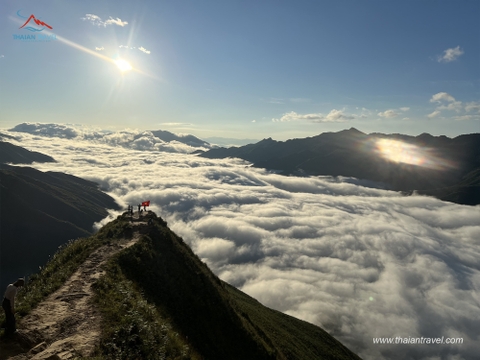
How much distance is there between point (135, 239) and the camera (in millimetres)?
40562

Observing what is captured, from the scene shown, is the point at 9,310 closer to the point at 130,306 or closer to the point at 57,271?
the point at 130,306

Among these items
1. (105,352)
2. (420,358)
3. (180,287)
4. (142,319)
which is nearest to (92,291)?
(142,319)

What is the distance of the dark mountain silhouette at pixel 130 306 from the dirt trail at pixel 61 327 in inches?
2.2

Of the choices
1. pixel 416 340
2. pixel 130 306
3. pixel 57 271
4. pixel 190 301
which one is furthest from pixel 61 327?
pixel 416 340

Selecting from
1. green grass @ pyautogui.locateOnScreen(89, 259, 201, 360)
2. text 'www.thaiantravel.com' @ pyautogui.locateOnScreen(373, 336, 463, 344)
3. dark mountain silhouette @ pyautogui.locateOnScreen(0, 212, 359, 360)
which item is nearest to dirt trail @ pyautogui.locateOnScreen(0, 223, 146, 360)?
dark mountain silhouette @ pyautogui.locateOnScreen(0, 212, 359, 360)

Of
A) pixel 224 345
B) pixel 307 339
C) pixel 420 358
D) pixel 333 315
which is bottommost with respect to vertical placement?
pixel 420 358

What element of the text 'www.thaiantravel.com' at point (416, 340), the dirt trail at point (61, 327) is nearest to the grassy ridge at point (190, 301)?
the dirt trail at point (61, 327)

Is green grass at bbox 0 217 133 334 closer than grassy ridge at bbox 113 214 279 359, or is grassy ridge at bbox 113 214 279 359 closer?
green grass at bbox 0 217 133 334

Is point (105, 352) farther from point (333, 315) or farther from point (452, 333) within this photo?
point (452, 333)

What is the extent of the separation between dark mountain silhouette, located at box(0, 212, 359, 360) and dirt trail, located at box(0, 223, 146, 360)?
57mm

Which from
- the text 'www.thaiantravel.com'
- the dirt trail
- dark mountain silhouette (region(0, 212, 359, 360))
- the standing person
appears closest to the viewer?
the dirt trail

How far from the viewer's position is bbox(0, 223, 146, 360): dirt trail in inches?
597

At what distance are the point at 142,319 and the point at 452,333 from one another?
268636 mm

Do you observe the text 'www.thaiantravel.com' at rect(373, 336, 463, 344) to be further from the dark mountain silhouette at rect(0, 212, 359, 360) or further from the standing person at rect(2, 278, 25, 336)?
the standing person at rect(2, 278, 25, 336)
